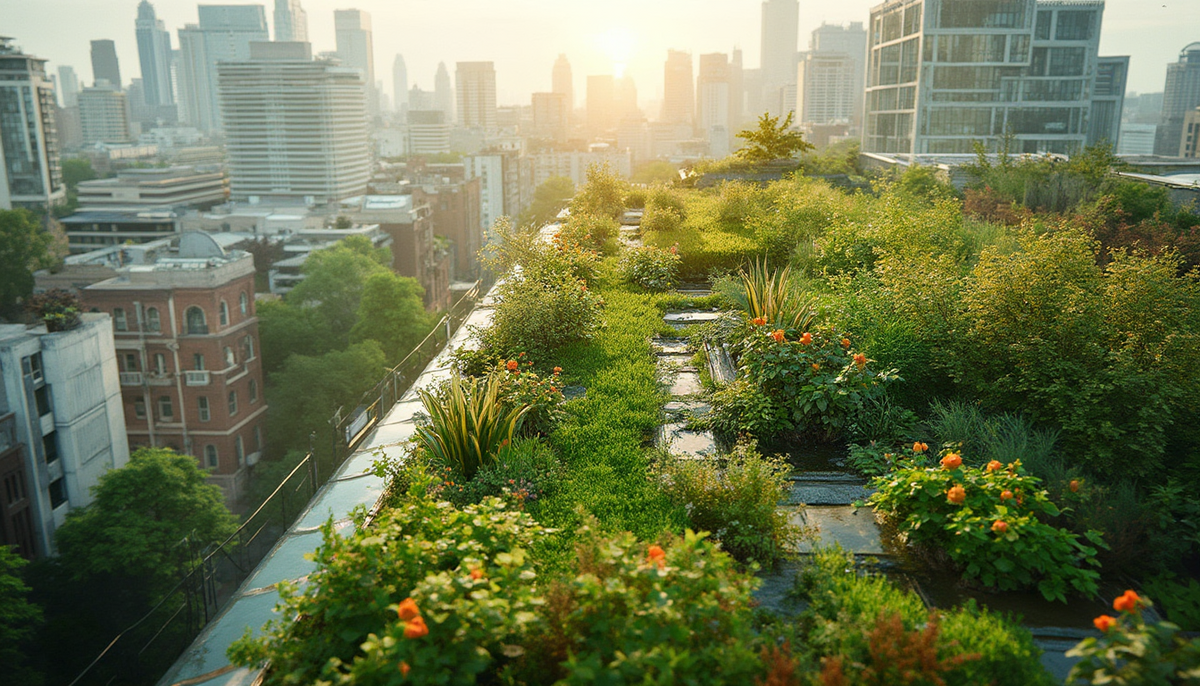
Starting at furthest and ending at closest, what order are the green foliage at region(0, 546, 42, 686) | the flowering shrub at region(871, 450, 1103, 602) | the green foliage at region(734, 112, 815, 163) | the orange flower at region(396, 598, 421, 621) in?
1. the green foliage at region(734, 112, 815, 163)
2. the green foliage at region(0, 546, 42, 686)
3. the flowering shrub at region(871, 450, 1103, 602)
4. the orange flower at region(396, 598, 421, 621)

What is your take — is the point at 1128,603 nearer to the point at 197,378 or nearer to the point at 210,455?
the point at 197,378

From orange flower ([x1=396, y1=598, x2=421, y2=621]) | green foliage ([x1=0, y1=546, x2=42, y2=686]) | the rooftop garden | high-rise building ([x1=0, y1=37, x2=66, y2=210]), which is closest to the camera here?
orange flower ([x1=396, y1=598, x2=421, y2=621])

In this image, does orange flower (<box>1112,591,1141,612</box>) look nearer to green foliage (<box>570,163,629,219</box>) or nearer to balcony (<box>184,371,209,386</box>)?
green foliage (<box>570,163,629,219</box>)

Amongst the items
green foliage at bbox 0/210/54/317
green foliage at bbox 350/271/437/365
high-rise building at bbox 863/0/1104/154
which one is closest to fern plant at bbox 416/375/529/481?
green foliage at bbox 350/271/437/365

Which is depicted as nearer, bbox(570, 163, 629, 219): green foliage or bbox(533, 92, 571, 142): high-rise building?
bbox(570, 163, 629, 219): green foliage

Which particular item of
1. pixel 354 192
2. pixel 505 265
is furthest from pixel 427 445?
pixel 354 192

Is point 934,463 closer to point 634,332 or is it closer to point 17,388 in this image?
point 634,332

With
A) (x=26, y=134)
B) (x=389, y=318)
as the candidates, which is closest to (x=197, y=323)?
(x=389, y=318)
